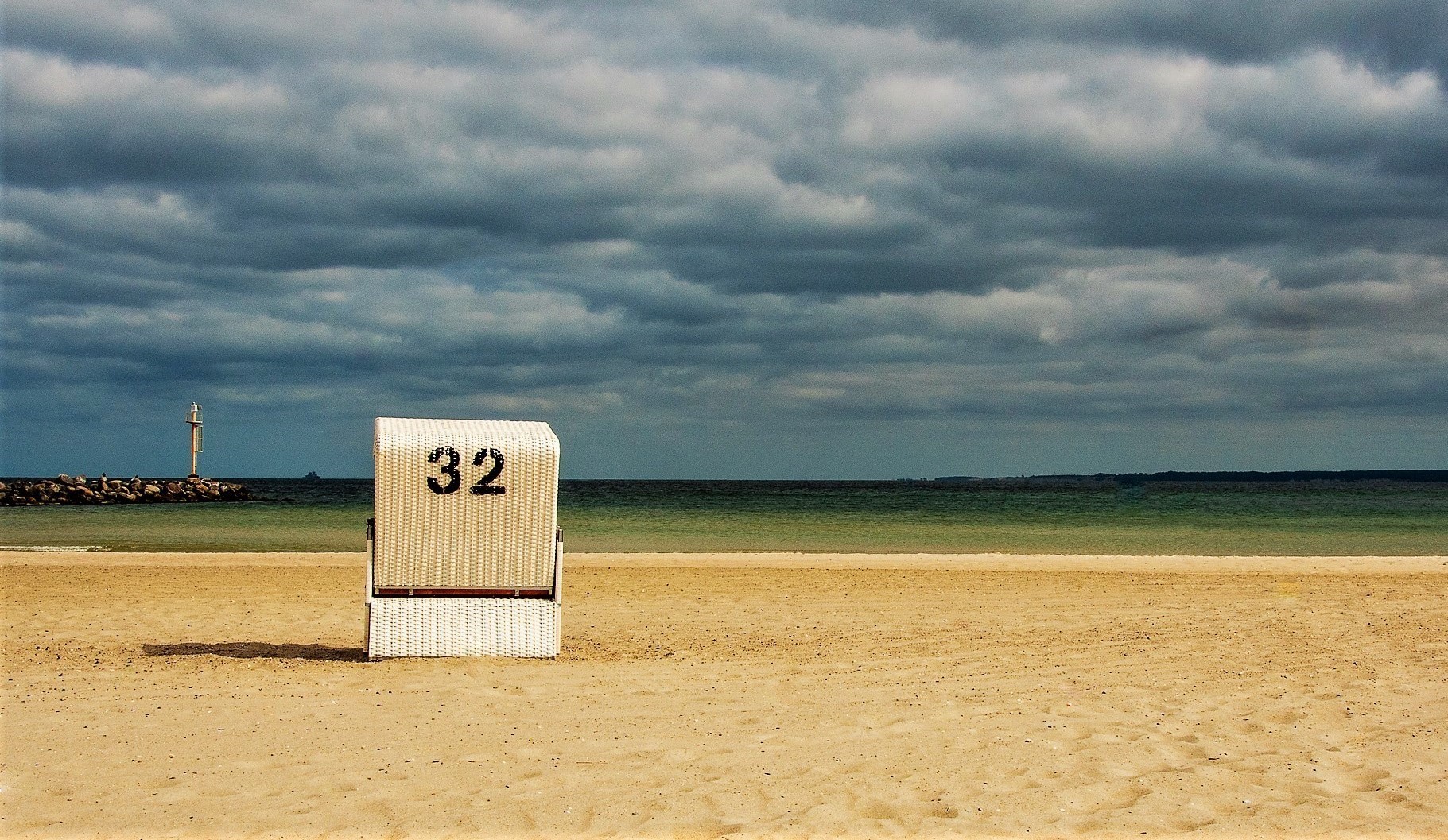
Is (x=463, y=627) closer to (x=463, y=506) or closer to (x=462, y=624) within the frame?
(x=462, y=624)

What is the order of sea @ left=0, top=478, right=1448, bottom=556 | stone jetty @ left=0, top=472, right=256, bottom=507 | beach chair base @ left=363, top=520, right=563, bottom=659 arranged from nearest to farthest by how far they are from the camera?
beach chair base @ left=363, top=520, right=563, bottom=659 → sea @ left=0, top=478, right=1448, bottom=556 → stone jetty @ left=0, top=472, right=256, bottom=507

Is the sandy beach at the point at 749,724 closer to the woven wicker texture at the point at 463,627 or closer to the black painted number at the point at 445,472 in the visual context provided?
the woven wicker texture at the point at 463,627

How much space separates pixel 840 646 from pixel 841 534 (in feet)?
93.0

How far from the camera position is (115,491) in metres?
72.1

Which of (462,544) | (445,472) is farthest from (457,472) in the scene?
(462,544)

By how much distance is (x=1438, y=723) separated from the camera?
291 inches

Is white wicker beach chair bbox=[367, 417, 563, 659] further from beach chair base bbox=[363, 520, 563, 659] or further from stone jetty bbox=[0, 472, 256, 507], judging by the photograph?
stone jetty bbox=[0, 472, 256, 507]

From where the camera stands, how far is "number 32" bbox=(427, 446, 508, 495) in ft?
29.7

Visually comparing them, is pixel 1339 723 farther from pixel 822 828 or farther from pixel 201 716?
pixel 201 716

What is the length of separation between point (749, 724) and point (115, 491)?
7557 centimetres

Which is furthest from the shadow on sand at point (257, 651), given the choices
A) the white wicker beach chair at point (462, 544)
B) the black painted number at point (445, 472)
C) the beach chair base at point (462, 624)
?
the black painted number at point (445, 472)

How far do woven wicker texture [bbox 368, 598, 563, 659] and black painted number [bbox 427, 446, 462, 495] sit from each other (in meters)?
0.91

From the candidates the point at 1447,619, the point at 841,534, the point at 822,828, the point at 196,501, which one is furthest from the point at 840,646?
the point at 196,501

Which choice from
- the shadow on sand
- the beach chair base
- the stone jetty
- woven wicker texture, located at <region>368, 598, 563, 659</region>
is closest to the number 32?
the beach chair base
